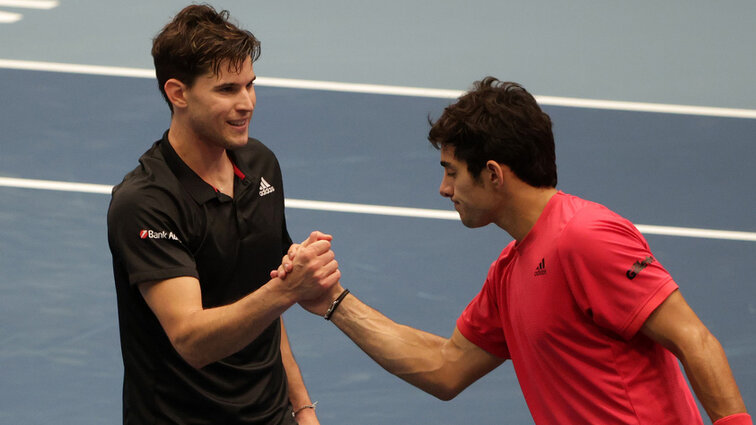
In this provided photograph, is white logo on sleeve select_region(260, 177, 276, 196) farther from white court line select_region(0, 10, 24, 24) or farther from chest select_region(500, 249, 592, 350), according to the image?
white court line select_region(0, 10, 24, 24)

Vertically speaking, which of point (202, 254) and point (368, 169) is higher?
point (202, 254)

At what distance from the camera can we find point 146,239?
14.1ft

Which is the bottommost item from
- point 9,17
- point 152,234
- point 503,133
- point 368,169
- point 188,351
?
point 368,169

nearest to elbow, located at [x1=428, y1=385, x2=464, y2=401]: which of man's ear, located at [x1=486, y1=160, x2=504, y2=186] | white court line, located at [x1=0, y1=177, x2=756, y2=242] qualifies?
man's ear, located at [x1=486, y1=160, x2=504, y2=186]

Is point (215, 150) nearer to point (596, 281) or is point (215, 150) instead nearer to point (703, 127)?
point (596, 281)

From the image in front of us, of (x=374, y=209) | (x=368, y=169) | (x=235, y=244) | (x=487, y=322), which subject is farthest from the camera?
(x=368, y=169)

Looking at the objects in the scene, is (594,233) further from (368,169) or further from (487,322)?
(368,169)

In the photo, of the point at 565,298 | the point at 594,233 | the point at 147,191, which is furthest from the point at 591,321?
the point at 147,191

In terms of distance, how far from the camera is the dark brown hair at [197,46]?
4555mm

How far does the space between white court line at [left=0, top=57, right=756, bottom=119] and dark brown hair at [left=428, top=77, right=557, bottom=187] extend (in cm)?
565

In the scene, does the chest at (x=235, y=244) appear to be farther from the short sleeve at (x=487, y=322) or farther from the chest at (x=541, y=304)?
the chest at (x=541, y=304)

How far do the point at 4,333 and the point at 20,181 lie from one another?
72.8 inches

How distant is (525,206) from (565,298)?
18.0 inches

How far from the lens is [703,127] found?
32.5 ft
